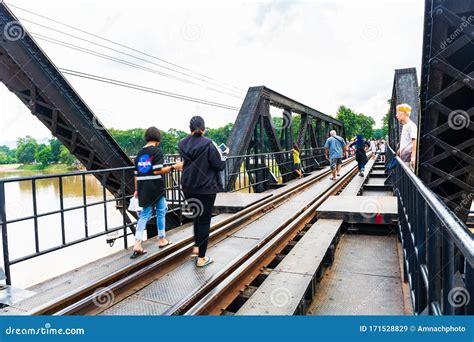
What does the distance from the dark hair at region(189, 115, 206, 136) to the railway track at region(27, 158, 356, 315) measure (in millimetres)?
1589

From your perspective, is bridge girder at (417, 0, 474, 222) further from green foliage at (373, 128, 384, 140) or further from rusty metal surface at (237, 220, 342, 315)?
green foliage at (373, 128, 384, 140)

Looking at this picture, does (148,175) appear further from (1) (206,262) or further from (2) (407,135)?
(2) (407,135)

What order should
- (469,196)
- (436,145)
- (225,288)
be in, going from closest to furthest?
(225,288) < (436,145) < (469,196)

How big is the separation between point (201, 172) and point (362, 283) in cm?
224

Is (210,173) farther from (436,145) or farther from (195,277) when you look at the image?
(436,145)

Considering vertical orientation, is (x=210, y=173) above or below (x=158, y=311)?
above

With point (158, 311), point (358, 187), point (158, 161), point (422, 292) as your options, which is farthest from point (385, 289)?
point (358, 187)

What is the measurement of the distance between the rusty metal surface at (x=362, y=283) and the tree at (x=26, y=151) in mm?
17929

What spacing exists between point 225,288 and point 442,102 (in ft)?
11.0

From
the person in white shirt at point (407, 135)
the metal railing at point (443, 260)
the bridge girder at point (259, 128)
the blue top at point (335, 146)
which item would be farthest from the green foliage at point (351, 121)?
the metal railing at point (443, 260)

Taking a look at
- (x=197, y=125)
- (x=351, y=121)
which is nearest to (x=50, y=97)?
(x=197, y=125)

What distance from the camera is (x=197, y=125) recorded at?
3.80 metres

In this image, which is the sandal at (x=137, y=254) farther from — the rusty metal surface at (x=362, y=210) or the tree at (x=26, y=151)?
the tree at (x=26, y=151)

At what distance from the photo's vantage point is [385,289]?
3529 millimetres
